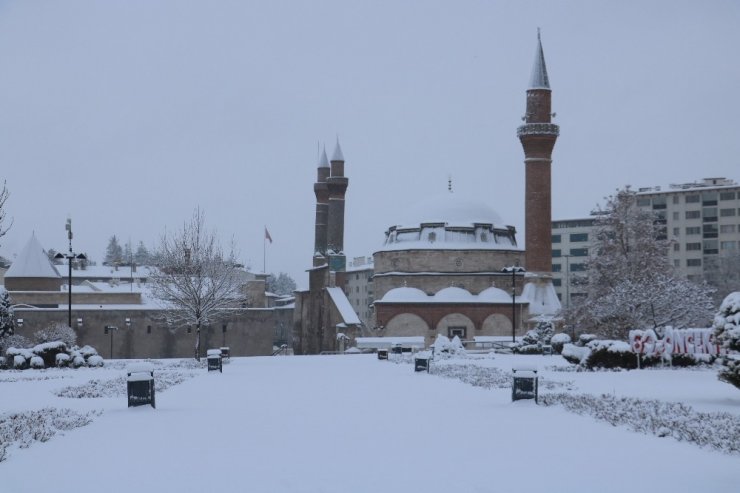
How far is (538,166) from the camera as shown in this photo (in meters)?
56.1

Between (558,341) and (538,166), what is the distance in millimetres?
20058

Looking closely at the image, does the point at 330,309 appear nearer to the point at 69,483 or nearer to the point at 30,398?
the point at 30,398

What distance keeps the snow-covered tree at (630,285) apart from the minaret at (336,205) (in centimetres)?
2719

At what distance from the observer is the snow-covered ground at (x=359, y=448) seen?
8000 millimetres

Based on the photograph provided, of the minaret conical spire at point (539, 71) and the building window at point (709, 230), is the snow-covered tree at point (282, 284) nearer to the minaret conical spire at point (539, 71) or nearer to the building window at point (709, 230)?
the building window at point (709, 230)

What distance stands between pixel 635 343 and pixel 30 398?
16046 millimetres

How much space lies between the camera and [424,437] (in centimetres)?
1097

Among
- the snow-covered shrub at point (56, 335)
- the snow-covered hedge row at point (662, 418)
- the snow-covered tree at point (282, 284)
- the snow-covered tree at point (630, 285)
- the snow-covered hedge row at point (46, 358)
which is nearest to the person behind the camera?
the snow-covered hedge row at point (662, 418)

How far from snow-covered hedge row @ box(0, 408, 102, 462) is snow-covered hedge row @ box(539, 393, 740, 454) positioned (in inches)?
294

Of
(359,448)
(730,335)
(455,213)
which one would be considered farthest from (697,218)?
(359,448)

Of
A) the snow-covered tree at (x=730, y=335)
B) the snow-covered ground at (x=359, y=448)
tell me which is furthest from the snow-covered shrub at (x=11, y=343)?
the snow-covered tree at (x=730, y=335)

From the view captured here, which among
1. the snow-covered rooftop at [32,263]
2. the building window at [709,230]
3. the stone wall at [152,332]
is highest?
the building window at [709,230]

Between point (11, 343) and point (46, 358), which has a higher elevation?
point (46, 358)

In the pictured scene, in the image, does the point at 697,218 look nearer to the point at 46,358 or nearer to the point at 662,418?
the point at 46,358
